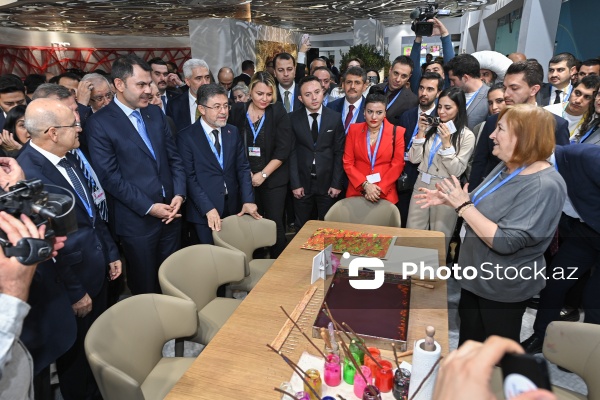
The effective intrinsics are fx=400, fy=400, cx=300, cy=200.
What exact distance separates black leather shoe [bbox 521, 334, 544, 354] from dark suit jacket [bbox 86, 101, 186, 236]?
8.92 feet

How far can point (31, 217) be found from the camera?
1244mm

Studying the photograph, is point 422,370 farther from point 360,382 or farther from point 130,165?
point 130,165

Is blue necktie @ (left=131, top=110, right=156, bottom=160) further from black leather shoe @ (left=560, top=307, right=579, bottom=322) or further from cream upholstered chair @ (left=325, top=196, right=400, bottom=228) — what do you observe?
black leather shoe @ (left=560, top=307, right=579, bottom=322)

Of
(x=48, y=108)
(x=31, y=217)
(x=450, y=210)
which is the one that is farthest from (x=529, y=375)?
(x=450, y=210)

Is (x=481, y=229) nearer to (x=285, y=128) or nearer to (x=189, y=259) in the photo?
(x=189, y=259)

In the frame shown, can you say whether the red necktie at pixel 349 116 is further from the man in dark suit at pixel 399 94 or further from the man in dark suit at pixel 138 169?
the man in dark suit at pixel 138 169

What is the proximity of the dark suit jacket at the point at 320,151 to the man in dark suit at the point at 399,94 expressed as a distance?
0.75 meters

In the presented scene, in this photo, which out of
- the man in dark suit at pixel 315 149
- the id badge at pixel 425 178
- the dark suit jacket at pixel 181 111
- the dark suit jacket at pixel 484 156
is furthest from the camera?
the dark suit jacket at pixel 181 111

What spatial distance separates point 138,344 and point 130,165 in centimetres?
132

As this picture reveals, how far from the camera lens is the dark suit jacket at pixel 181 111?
4.30m

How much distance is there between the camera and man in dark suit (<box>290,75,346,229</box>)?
147 inches

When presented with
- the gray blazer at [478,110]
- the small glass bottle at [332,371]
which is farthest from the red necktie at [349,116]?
the small glass bottle at [332,371]

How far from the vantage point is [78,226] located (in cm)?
211

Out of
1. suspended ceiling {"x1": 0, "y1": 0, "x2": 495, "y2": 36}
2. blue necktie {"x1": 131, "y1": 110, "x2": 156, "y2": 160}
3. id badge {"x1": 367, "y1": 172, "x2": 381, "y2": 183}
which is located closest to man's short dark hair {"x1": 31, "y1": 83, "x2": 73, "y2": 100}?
blue necktie {"x1": 131, "y1": 110, "x2": 156, "y2": 160}
